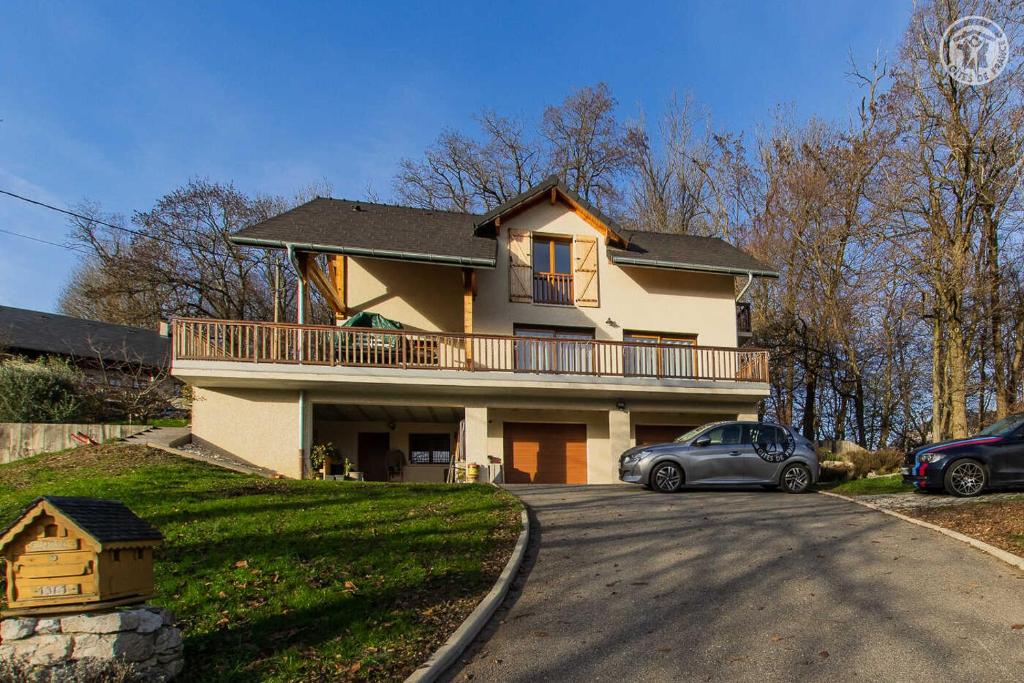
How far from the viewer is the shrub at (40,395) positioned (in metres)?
18.0

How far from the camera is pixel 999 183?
65.0 ft

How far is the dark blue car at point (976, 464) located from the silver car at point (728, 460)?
233 cm

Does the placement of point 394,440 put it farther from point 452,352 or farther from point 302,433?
point 452,352

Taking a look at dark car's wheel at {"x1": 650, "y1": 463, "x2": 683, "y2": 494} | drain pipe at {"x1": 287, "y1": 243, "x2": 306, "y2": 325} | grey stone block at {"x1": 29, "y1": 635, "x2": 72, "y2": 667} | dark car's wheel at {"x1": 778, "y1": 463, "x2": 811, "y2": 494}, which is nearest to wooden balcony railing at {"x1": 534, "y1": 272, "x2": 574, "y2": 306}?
drain pipe at {"x1": 287, "y1": 243, "x2": 306, "y2": 325}

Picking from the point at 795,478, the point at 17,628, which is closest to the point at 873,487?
the point at 795,478

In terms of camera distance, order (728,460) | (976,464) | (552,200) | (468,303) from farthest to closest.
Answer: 1. (552,200)
2. (468,303)
3. (728,460)
4. (976,464)

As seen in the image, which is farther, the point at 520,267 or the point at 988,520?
the point at 520,267

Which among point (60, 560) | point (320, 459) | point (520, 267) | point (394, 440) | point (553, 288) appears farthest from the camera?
point (553, 288)

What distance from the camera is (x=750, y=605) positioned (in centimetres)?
736

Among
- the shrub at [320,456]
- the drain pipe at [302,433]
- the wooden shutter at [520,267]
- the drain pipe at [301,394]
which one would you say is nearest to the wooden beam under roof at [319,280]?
the drain pipe at [301,394]

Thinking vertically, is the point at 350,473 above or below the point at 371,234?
below

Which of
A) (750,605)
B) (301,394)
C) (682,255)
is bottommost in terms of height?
(750,605)

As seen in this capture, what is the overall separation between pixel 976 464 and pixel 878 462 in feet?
19.8

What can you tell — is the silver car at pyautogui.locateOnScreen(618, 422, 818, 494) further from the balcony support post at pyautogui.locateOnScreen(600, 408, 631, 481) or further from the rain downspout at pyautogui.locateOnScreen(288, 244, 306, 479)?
the rain downspout at pyautogui.locateOnScreen(288, 244, 306, 479)
